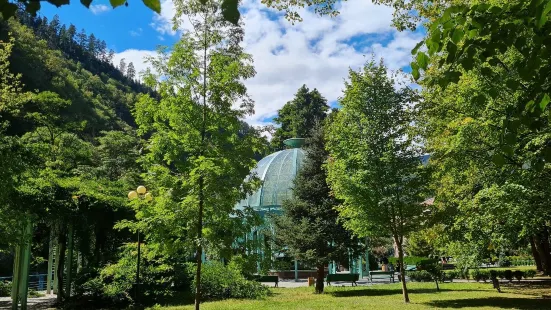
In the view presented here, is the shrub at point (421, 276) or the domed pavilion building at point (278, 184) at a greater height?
the domed pavilion building at point (278, 184)

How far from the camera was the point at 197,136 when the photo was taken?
8.55 metres

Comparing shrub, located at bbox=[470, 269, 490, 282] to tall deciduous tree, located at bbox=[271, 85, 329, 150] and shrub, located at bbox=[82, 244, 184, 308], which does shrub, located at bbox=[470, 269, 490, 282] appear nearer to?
shrub, located at bbox=[82, 244, 184, 308]

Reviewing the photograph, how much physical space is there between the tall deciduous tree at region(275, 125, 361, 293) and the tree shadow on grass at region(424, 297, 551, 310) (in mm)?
6848

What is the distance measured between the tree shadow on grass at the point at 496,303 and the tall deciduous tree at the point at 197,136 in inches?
341

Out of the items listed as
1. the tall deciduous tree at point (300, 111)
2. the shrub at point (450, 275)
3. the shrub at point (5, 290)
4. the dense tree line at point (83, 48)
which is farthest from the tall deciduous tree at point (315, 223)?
the dense tree line at point (83, 48)

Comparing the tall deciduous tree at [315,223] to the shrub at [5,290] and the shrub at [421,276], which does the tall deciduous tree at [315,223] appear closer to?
the shrub at [421,276]

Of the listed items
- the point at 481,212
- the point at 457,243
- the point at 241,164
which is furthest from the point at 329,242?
the point at 241,164

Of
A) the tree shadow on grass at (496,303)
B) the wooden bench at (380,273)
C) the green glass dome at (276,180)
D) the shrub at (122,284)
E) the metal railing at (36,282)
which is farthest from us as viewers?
the green glass dome at (276,180)

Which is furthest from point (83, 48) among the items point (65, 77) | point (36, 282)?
point (36, 282)

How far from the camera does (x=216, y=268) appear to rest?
33.6ft

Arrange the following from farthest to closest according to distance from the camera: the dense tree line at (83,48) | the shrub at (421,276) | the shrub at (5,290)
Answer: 1. the dense tree line at (83,48)
2. the shrub at (421,276)
3. the shrub at (5,290)

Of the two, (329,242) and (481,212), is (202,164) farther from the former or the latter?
(329,242)

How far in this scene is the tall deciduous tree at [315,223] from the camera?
20953 millimetres

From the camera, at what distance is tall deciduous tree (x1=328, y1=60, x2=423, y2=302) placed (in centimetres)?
1445
